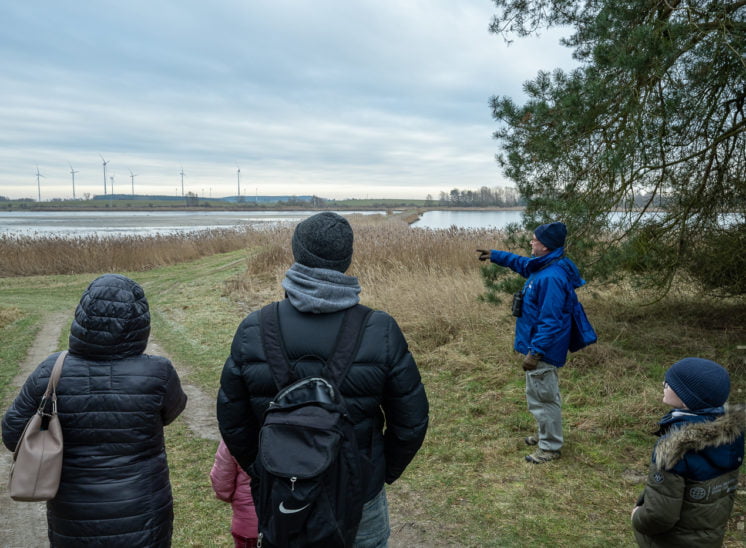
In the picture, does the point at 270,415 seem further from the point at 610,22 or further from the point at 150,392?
the point at 610,22

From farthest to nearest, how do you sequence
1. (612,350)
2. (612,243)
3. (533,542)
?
(612,350) < (612,243) < (533,542)

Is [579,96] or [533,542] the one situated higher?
[579,96]

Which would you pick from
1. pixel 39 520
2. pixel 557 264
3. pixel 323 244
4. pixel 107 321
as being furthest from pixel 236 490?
pixel 557 264

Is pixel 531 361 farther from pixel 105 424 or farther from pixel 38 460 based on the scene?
pixel 38 460

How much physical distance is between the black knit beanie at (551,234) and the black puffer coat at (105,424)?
280cm

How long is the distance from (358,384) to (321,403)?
176 millimetres

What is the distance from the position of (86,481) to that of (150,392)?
0.42 meters

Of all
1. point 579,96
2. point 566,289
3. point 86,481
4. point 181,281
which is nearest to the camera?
point 86,481

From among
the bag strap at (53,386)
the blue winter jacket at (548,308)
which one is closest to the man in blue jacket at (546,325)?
the blue winter jacket at (548,308)

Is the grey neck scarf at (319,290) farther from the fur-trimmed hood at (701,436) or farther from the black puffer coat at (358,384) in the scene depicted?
the fur-trimmed hood at (701,436)

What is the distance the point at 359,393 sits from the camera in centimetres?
186

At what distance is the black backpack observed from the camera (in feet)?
5.37

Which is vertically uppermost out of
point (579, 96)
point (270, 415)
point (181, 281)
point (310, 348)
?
point (579, 96)

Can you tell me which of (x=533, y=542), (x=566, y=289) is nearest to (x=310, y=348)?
(x=533, y=542)
